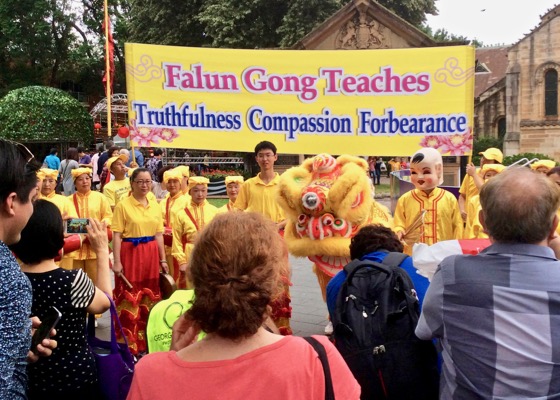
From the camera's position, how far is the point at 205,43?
1021 inches

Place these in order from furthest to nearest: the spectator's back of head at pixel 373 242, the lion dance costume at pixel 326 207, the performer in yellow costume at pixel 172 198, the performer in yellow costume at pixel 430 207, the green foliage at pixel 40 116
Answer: the green foliage at pixel 40 116 → the performer in yellow costume at pixel 172 198 → the performer in yellow costume at pixel 430 207 → the lion dance costume at pixel 326 207 → the spectator's back of head at pixel 373 242

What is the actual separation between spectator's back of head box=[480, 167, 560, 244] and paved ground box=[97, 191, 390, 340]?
3.99 m

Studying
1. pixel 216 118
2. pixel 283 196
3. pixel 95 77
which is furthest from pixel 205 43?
pixel 283 196

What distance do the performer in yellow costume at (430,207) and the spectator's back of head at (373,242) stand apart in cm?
234

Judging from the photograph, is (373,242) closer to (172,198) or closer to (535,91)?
(172,198)

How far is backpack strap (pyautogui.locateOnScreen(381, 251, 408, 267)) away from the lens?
289cm

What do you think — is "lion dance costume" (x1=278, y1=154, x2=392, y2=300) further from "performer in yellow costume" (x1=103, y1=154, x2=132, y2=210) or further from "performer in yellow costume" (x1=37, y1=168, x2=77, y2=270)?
"performer in yellow costume" (x1=103, y1=154, x2=132, y2=210)

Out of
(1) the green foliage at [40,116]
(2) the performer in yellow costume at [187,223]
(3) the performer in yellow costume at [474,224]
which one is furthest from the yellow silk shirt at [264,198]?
(1) the green foliage at [40,116]

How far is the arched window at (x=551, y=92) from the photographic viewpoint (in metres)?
33.8

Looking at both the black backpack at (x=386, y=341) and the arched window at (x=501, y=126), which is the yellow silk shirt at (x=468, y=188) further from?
the arched window at (x=501, y=126)

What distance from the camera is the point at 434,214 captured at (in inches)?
221

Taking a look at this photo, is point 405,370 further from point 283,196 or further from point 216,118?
point 216,118

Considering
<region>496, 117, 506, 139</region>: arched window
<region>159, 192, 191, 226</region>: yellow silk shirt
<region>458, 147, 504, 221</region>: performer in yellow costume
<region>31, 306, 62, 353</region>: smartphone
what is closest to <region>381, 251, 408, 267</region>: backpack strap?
<region>31, 306, 62, 353</region>: smartphone

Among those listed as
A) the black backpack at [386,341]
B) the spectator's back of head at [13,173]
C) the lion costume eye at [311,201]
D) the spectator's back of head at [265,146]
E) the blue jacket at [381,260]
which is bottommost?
the black backpack at [386,341]
